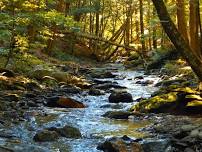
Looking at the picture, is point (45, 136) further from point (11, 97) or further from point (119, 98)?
point (119, 98)

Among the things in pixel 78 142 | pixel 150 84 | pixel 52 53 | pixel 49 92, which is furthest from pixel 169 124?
pixel 52 53

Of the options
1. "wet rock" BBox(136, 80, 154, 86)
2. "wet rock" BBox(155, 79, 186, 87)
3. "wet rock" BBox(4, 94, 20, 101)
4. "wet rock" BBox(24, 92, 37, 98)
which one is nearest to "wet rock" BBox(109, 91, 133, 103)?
"wet rock" BBox(24, 92, 37, 98)

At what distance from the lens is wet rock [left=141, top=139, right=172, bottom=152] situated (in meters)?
7.24

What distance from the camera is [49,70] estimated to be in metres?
18.4

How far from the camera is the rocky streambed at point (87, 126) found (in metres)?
7.38

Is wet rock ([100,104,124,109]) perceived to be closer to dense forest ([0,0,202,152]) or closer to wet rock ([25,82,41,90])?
dense forest ([0,0,202,152])

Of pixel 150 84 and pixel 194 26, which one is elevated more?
pixel 194 26

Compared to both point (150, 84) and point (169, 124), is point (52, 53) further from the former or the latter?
point (169, 124)

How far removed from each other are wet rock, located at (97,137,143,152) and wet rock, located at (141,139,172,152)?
12 cm

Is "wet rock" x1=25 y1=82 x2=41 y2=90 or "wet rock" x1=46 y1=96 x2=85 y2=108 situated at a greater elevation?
"wet rock" x1=25 y1=82 x2=41 y2=90

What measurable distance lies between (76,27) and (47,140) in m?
9.00

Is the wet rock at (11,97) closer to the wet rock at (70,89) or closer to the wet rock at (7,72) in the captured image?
the wet rock at (7,72)

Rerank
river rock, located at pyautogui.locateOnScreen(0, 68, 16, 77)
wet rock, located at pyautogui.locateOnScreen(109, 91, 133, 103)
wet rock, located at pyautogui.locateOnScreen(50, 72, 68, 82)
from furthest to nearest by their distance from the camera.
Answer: wet rock, located at pyautogui.locateOnScreen(50, 72, 68, 82) < river rock, located at pyautogui.locateOnScreen(0, 68, 16, 77) < wet rock, located at pyautogui.locateOnScreen(109, 91, 133, 103)

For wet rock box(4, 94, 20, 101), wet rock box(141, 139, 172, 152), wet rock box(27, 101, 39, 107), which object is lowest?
wet rock box(27, 101, 39, 107)
